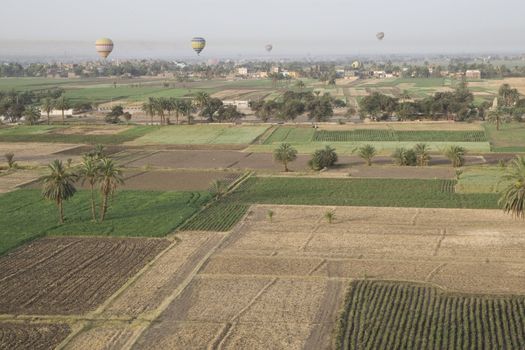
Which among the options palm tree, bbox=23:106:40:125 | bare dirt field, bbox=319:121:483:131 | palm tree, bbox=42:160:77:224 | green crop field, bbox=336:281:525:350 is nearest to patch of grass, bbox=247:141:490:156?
bare dirt field, bbox=319:121:483:131

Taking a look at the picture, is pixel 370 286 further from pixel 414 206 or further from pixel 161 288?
pixel 414 206

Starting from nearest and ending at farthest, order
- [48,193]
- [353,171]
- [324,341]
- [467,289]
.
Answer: [324,341] → [467,289] → [48,193] → [353,171]

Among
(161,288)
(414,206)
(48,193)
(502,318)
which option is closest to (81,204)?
(48,193)

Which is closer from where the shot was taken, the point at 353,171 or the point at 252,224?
the point at 252,224

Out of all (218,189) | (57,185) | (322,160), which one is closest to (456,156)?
(322,160)

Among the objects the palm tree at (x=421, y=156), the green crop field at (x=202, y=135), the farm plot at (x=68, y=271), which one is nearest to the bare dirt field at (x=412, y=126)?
the green crop field at (x=202, y=135)

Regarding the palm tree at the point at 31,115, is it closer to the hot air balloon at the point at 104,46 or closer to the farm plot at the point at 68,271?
the hot air balloon at the point at 104,46
